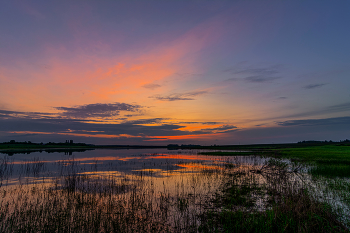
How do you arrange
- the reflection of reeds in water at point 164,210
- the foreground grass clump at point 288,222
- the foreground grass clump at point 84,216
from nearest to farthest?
the foreground grass clump at point 288,222
the reflection of reeds in water at point 164,210
the foreground grass clump at point 84,216

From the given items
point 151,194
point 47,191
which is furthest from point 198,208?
point 47,191

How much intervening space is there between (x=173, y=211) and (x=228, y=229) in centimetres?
430

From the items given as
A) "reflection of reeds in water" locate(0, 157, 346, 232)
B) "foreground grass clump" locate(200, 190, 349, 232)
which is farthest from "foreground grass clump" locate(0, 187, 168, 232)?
"foreground grass clump" locate(200, 190, 349, 232)

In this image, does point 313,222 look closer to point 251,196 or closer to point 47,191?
point 251,196

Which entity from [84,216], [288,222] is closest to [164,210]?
[84,216]

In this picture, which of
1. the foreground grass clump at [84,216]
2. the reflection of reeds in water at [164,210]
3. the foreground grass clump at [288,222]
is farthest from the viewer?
the foreground grass clump at [84,216]

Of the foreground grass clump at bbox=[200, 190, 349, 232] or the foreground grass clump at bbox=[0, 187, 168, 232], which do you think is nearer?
the foreground grass clump at bbox=[200, 190, 349, 232]

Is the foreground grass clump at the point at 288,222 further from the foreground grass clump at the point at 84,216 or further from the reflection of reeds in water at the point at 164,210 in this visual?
the foreground grass clump at the point at 84,216

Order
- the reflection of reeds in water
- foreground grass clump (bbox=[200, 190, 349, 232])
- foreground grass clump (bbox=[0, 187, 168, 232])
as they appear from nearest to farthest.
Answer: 1. foreground grass clump (bbox=[200, 190, 349, 232])
2. the reflection of reeds in water
3. foreground grass clump (bbox=[0, 187, 168, 232])

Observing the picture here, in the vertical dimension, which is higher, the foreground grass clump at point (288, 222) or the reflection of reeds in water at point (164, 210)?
the foreground grass clump at point (288, 222)

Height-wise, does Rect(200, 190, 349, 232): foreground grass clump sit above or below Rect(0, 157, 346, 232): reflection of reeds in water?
above

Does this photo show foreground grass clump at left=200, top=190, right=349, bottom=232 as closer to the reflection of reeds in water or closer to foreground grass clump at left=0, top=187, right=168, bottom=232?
the reflection of reeds in water

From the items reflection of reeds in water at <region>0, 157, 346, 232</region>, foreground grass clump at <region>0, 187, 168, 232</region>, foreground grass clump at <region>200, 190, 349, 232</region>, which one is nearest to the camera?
foreground grass clump at <region>200, 190, 349, 232</region>

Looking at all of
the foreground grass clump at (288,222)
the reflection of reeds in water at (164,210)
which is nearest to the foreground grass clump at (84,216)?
the reflection of reeds in water at (164,210)
